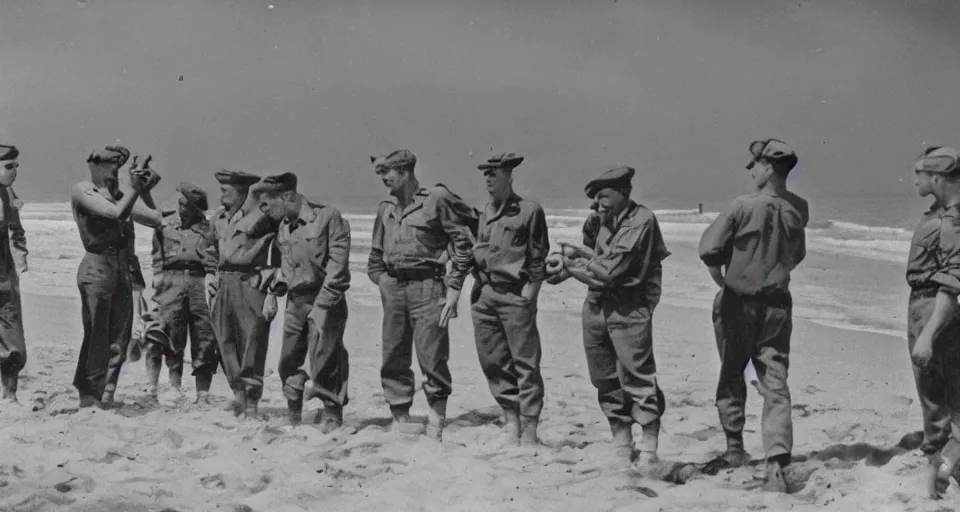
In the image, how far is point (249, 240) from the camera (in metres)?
A: 8.33

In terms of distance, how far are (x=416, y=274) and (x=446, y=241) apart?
12.8 inches

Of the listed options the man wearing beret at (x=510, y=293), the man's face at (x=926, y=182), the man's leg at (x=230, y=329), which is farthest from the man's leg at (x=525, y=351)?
the man's face at (x=926, y=182)

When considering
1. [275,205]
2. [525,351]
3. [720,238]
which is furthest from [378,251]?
[720,238]

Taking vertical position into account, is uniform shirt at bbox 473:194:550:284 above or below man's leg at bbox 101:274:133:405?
above

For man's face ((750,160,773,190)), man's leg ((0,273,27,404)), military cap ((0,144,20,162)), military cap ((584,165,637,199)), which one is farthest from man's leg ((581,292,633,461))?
military cap ((0,144,20,162))

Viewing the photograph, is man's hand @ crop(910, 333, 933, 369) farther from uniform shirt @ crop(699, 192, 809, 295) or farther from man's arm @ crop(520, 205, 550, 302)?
man's arm @ crop(520, 205, 550, 302)

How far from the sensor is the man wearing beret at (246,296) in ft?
27.3

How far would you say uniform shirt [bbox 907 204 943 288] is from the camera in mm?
6328

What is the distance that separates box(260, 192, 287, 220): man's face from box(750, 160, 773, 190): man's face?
3.49 metres

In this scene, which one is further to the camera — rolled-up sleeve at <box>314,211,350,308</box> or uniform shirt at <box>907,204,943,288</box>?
rolled-up sleeve at <box>314,211,350,308</box>

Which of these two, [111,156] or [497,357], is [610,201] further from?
[111,156]

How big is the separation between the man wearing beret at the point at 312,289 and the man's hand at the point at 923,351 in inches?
154

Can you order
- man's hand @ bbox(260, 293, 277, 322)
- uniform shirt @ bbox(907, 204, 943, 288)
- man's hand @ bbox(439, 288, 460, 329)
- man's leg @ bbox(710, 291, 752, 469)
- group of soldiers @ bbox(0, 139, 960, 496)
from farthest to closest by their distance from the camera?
man's hand @ bbox(260, 293, 277, 322), man's hand @ bbox(439, 288, 460, 329), man's leg @ bbox(710, 291, 752, 469), group of soldiers @ bbox(0, 139, 960, 496), uniform shirt @ bbox(907, 204, 943, 288)

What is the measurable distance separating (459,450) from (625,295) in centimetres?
155
